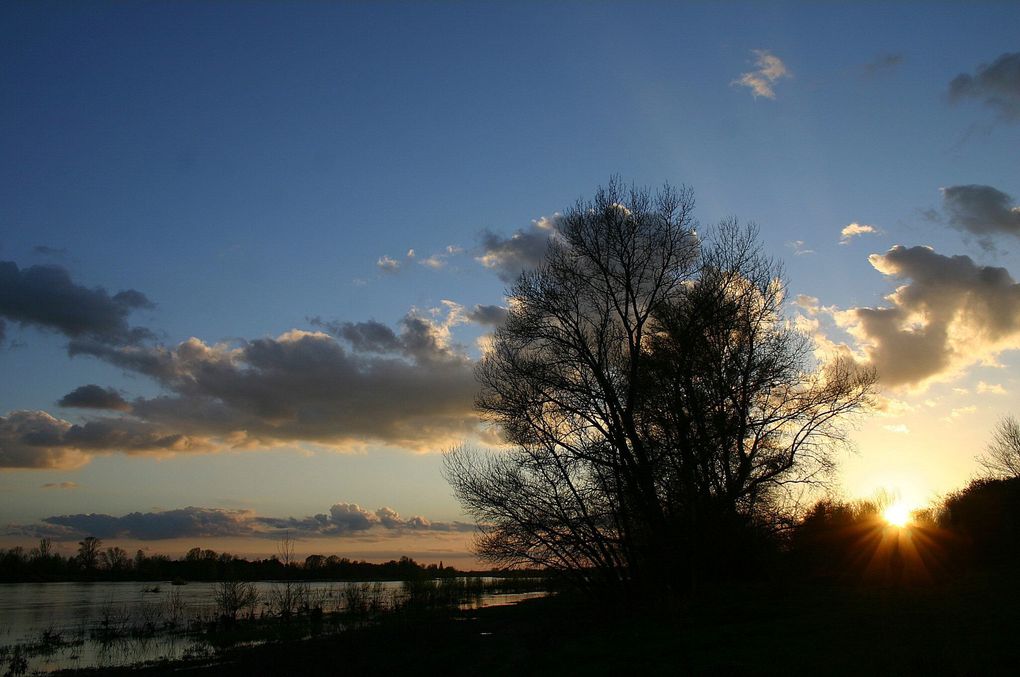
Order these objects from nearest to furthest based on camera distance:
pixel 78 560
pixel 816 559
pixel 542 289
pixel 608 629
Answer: pixel 608 629
pixel 542 289
pixel 816 559
pixel 78 560

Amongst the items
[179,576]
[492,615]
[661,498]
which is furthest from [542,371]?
[179,576]

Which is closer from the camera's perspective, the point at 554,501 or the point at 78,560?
the point at 554,501

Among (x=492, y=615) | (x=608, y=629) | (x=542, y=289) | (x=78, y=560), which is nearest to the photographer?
(x=608, y=629)

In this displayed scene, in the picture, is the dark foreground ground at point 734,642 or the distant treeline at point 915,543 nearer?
the dark foreground ground at point 734,642

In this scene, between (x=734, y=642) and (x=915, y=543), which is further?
(x=915, y=543)

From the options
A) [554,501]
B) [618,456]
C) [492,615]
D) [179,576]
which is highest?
[618,456]

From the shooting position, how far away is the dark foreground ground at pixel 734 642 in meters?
10.3

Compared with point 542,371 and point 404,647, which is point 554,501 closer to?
point 542,371

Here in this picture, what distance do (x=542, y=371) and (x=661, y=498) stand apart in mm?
5990

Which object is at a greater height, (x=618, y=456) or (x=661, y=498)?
(x=618, y=456)

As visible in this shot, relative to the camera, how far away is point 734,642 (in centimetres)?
1312

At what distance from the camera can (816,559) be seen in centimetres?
2738

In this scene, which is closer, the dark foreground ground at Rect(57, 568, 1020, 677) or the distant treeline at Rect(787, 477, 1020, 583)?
the dark foreground ground at Rect(57, 568, 1020, 677)

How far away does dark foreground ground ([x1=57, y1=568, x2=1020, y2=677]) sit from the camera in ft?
33.7
